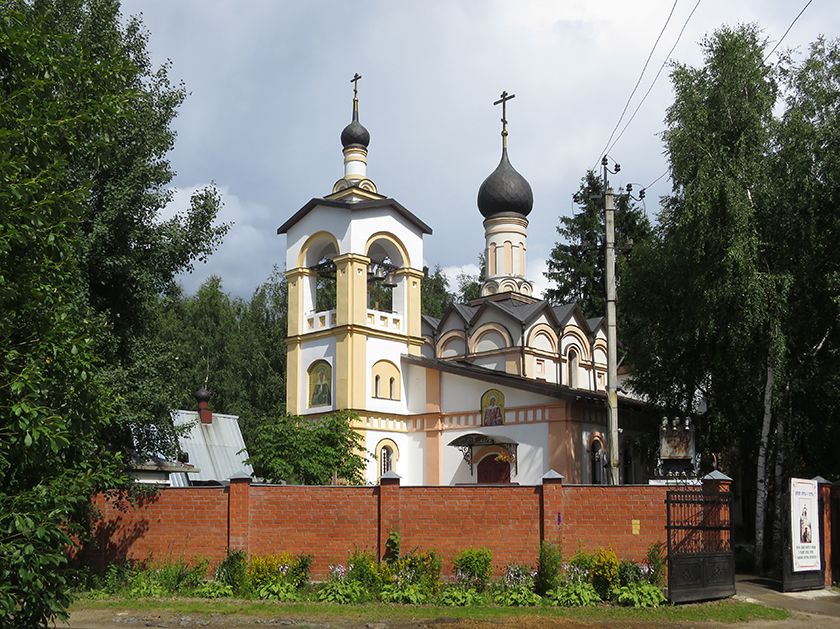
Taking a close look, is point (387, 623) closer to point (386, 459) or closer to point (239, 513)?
point (239, 513)

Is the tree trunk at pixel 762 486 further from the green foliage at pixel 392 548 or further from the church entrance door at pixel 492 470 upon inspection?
the church entrance door at pixel 492 470

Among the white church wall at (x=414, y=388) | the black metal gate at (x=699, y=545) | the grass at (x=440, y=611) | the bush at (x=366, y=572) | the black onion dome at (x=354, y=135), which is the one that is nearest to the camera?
the grass at (x=440, y=611)

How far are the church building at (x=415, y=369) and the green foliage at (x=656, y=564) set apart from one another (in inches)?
358

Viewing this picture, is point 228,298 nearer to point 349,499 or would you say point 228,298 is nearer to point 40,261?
point 349,499

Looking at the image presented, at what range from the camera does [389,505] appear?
17297 millimetres

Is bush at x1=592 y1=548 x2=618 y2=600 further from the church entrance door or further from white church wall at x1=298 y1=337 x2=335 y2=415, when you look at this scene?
white church wall at x1=298 y1=337 x2=335 y2=415

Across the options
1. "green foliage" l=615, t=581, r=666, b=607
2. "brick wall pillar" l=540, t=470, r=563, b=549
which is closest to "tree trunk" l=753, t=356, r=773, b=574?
"green foliage" l=615, t=581, r=666, b=607

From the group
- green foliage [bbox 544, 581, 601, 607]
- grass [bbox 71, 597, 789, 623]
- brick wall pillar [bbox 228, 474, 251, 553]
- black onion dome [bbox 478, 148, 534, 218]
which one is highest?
black onion dome [bbox 478, 148, 534, 218]

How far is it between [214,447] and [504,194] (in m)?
15.2

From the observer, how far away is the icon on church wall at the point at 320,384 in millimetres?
29891

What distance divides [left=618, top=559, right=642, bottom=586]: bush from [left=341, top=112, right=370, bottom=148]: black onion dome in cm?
2128

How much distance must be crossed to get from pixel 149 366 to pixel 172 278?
1.89 meters

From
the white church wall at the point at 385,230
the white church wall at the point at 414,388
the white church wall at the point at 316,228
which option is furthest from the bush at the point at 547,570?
the white church wall at the point at 316,228

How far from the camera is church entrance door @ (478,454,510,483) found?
91.3 feet
